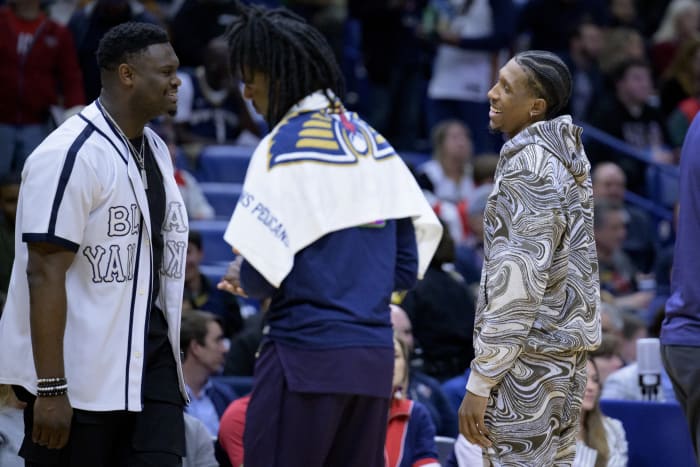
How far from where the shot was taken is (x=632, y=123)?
479 inches

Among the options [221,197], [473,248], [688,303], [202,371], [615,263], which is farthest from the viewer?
[221,197]

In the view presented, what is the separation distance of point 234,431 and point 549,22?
7.64m

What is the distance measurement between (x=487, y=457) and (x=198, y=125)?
7.22 metres

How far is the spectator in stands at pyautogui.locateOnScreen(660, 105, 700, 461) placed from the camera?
3852 mm

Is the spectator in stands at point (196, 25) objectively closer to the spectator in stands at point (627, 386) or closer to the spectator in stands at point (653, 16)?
the spectator in stands at point (627, 386)

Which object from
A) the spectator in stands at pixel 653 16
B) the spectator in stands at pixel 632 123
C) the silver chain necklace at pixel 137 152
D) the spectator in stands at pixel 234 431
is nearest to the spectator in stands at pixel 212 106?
the spectator in stands at pixel 632 123

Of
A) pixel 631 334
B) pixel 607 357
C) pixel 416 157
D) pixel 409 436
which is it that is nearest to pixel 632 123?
pixel 416 157

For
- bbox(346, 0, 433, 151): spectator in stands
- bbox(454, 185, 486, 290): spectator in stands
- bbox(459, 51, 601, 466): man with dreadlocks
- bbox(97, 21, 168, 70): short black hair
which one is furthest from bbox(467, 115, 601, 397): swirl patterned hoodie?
bbox(346, 0, 433, 151): spectator in stands

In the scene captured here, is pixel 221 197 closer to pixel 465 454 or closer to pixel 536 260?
pixel 465 454

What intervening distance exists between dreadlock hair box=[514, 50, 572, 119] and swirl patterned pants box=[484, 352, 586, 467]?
73 cm

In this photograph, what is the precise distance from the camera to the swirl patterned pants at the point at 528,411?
3586mm

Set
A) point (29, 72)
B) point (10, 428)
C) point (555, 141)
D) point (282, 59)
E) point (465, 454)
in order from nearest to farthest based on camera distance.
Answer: point (555, 141), point (282, 59), point (10, 428), point (465, 454), point (29, 72)

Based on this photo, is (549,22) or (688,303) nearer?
(688,303)

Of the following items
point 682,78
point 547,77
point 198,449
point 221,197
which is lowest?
point 198,449
